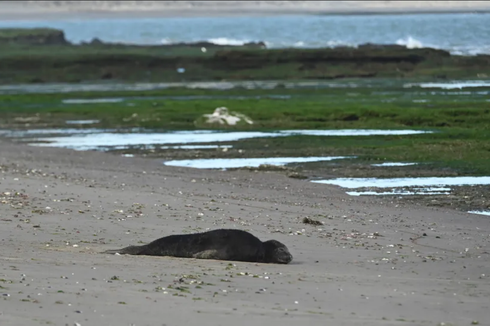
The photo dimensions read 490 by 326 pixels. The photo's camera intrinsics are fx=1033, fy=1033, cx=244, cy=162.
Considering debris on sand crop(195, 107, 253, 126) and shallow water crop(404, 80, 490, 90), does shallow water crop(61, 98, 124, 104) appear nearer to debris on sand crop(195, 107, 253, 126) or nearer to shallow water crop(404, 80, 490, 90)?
debris on sand crop(195, 107, 253, 126)

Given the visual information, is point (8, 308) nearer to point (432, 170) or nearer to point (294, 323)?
point (294, 323)

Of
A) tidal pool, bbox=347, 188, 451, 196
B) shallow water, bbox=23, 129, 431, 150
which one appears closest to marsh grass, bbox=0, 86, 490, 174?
shallow water, bbox=23, 129, 431, 150

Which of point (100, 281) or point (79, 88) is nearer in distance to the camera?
point (100, 281)

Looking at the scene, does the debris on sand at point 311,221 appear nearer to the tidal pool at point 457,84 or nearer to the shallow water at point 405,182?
the shallow water at point 405,182

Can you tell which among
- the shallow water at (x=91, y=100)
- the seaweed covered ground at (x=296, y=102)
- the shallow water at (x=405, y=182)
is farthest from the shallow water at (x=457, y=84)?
the shallow water at (x=405, y=182)

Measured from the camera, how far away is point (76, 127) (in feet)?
113

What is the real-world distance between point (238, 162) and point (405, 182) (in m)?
5.17

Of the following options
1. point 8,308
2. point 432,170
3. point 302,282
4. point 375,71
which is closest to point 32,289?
point 8,308

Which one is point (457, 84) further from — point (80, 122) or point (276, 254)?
point (276, 254)

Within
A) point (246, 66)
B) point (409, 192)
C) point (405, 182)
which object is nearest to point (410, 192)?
point (409, 192)

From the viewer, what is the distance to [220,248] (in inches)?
401

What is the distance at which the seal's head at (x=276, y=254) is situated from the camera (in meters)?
10.0

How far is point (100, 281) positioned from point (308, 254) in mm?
2842

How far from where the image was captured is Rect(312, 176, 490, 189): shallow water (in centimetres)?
1816
